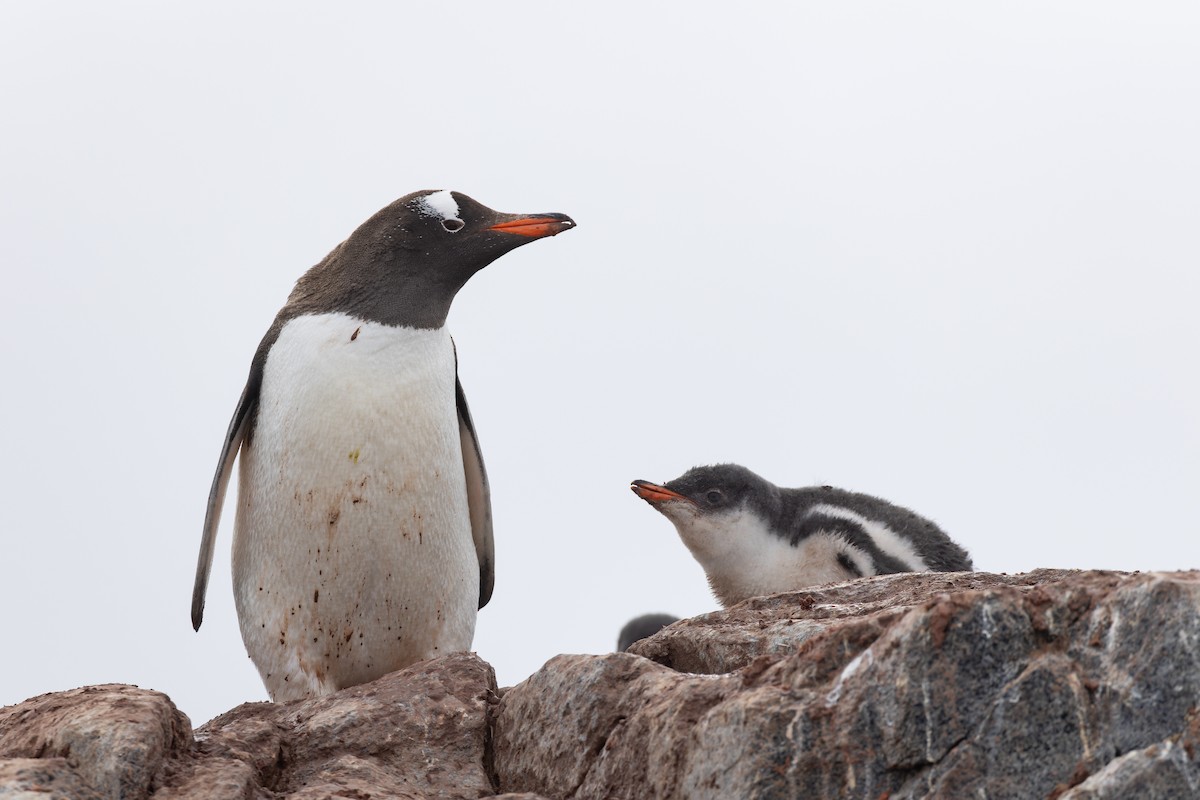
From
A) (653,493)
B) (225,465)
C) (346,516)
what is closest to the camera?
(346,516)

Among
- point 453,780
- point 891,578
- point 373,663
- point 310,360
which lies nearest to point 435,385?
point 310,360

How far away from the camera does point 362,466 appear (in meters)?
5.83

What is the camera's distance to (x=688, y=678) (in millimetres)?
3529

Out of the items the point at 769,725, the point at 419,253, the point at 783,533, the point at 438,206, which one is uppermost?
the point at 438,206

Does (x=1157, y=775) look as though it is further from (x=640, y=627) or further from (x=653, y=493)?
(x=640, y=627)

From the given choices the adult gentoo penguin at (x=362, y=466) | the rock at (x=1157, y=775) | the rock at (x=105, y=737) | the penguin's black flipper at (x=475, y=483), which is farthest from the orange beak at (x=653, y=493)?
the rock at (x=1157, y=775)

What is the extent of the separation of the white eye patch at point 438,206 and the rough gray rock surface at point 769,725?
260cm

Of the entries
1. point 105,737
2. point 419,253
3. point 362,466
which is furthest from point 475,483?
point 105,737

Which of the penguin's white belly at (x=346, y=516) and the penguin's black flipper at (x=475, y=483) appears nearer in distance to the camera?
the penguin's white belly at (x=346, y=516)

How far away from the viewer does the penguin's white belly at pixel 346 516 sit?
5.80 meters

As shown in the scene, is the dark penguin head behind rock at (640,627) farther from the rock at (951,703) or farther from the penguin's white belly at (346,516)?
the rock at (951,703)

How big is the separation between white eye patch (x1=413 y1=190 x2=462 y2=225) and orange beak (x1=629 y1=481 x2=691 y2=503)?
2.20m

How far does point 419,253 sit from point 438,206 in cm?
23

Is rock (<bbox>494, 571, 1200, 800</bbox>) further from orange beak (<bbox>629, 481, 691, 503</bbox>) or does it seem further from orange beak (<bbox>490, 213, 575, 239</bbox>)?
orange beak (<bbox>629, 481, 691, 503</bbox>)
